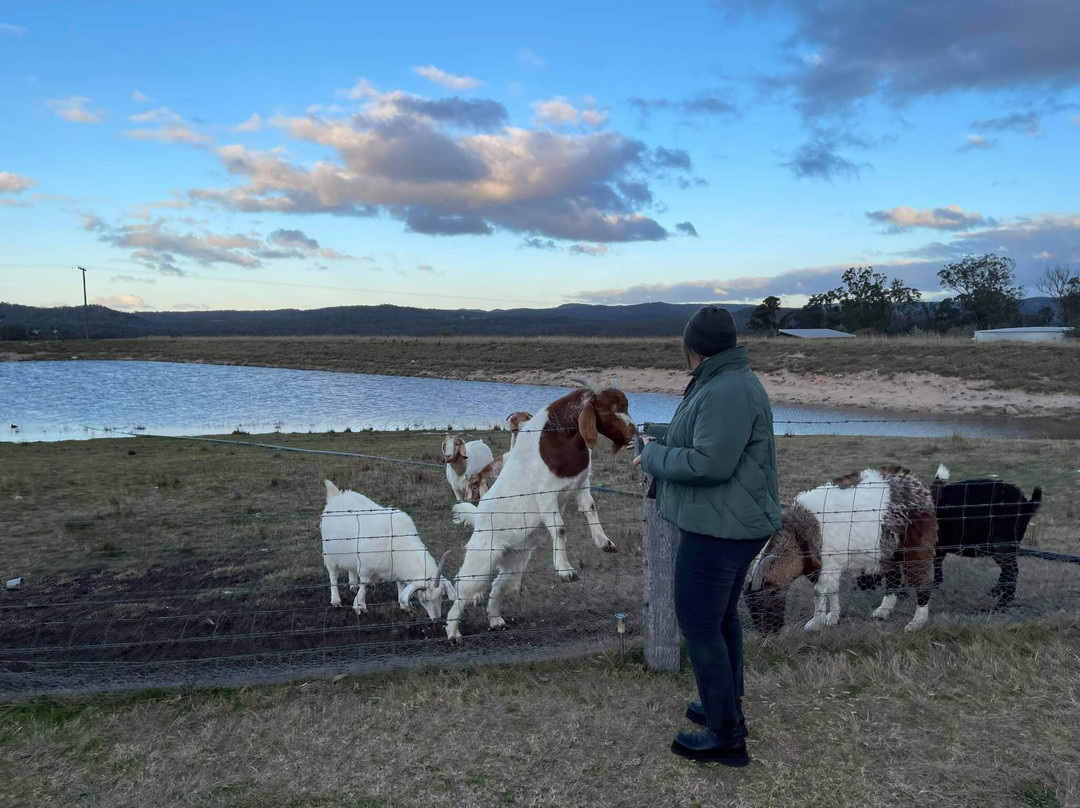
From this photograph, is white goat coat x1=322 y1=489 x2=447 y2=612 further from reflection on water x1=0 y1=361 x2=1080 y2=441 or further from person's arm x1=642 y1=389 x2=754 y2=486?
reflection on water x1=0 y1=361 x2=1080 y2=441

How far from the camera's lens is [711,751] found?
4.01 metres

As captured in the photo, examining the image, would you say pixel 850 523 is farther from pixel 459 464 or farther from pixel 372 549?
pixel 459 464

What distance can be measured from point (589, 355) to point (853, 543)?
43.1 meters

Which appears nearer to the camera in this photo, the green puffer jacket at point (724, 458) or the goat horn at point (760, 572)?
the green puffer jacket at point (724, 458)

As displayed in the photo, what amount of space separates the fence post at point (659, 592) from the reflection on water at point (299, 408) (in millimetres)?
10416

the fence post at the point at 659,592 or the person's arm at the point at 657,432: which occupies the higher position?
the person's arm at the point at 657,432

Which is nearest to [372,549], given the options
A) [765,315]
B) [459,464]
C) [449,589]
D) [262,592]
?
[449,589]

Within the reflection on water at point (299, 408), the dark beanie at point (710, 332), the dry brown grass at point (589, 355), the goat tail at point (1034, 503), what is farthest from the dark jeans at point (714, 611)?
the dry brown grass at point (589, 355)

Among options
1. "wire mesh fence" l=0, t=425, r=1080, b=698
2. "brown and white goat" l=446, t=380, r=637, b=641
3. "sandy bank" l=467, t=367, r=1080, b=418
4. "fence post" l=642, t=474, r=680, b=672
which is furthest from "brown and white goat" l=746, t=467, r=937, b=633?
"sandy bank" l=467, t=367, r=1080, b=418

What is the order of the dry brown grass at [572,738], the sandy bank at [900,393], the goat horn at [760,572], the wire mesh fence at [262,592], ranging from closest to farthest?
the dry brown grass at [572,738] < the wire mesh fence at [262,592] < the goat horn at [760,572] < the sandy bank at [900,393]

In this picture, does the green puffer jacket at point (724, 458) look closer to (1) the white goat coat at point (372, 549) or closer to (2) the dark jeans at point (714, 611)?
(2) the dark jeans at point (714, 611)

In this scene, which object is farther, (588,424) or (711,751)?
(588,424)

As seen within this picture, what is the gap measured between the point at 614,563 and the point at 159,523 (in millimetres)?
6375

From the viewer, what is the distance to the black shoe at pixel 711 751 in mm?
4008
